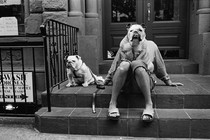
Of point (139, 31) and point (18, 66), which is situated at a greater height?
point (139, 31)

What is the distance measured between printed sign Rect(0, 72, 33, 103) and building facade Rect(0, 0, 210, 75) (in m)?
1.32

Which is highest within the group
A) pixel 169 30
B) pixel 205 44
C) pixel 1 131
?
pixel 169 30

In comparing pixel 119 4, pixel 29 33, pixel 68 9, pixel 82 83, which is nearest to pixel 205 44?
pixel 119 4

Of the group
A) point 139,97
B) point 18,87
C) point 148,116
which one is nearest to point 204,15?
point 139,97

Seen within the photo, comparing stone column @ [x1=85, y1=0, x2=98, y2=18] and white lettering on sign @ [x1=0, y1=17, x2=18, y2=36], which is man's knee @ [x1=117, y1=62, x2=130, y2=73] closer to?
stone column @ [x1=85, y1=0, x2=98, y2=18]

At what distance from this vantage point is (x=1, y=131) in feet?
11.8

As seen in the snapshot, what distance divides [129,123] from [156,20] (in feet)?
11.4

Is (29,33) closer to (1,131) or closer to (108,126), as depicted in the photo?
(1,131)

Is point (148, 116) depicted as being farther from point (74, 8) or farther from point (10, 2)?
point (10, 2)

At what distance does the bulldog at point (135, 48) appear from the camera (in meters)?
3.34

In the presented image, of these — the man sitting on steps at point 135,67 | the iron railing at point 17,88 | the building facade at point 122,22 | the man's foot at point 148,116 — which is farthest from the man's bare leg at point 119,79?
the building facade at point 122,22

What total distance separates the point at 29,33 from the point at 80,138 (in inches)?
118

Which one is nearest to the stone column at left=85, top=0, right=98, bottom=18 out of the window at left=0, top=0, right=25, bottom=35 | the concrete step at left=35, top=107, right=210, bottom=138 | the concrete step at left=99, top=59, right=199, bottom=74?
the concrete step at left=99, top=59, right=199, bottom=74

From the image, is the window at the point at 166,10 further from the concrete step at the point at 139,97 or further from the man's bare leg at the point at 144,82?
the man's bare leg at the point at 144,82
